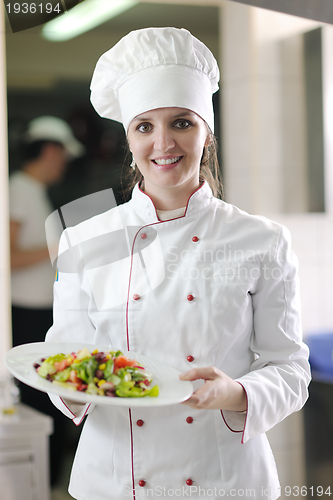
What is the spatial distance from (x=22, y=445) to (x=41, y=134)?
0.74 meters

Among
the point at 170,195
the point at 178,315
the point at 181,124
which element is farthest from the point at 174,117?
the point at 178,315

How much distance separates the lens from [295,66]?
1.46 m

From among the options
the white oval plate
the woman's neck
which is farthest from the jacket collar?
the white oval plate

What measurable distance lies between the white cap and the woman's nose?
62cm

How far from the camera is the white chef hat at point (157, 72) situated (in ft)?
2.17

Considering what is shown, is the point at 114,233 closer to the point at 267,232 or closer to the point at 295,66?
the point at 267,232

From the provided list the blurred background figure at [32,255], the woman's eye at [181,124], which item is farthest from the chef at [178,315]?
the blurred background figure at [32,255]

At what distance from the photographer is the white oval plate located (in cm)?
47

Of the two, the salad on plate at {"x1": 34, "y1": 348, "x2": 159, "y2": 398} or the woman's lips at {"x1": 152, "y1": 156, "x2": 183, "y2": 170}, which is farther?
the woman's lips at {"x1": 152, "y1": 156, "x2": 183, "y2": 170}

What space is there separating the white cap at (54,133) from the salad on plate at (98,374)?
2.48 ft

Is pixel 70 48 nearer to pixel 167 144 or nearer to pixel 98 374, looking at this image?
Answer: pixel 167 144

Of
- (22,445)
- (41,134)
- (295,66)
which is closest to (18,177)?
(41,134)

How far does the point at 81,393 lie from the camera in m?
0.49

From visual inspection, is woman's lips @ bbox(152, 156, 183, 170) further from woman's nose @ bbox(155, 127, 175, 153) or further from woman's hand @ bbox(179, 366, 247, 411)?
woman's hand @ bbox(179, 366, 247, 411)
